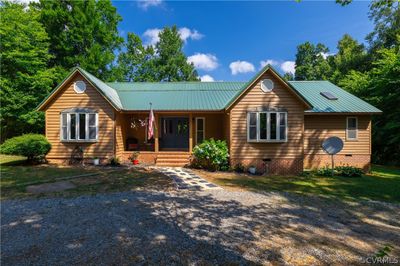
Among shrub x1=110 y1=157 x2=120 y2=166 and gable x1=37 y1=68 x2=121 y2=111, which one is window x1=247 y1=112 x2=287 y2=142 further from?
gable x1=37 y1=68 x2=121 y2=111

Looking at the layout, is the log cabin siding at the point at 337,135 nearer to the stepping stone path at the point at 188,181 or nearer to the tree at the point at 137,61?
the stepping stone path at the point at 188,181

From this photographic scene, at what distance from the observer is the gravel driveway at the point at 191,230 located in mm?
3643

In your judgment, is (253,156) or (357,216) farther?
(253,156)

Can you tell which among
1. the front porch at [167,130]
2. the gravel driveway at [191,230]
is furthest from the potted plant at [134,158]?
the gravel driveway at [191,230]

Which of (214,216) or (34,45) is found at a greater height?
(34,45)

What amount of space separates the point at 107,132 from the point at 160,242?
10.7 m

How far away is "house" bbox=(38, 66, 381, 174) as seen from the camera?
479 inches

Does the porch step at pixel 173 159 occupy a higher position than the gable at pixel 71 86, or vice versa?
the gable at pixel 71 86

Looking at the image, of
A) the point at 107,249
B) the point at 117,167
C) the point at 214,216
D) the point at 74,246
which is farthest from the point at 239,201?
the point at 117,167

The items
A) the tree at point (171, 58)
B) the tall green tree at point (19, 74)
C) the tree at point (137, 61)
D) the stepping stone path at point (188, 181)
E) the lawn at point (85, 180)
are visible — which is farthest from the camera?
the tree at point (171, 58)

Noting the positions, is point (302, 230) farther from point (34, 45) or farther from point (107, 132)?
point (34, 45)

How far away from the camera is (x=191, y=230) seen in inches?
184

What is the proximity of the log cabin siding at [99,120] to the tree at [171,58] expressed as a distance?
78.7ft

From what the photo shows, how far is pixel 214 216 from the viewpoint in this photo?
550 cm
